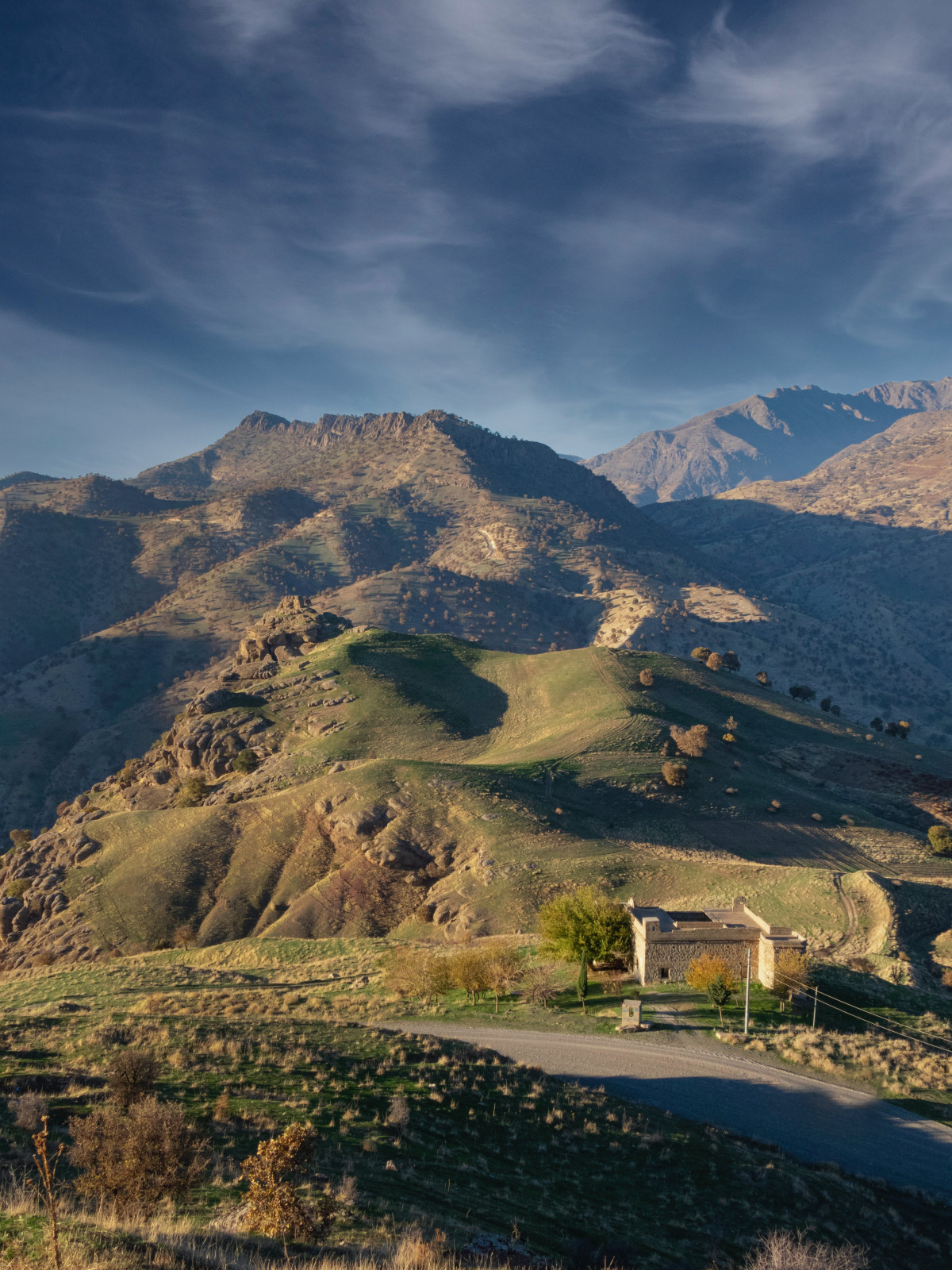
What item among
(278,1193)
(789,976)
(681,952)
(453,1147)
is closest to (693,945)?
(681,952)

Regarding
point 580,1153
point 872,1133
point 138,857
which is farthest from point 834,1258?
point 138,857

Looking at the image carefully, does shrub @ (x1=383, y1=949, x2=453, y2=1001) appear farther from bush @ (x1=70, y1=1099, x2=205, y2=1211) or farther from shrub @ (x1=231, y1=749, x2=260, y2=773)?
shrub @ (x1=231, y1=749, x2=260, y2=773)

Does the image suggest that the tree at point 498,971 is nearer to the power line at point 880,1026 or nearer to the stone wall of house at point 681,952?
the stone wall of house at point 681,952

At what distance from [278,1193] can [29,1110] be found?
10606mm

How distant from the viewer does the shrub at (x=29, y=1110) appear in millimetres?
17547

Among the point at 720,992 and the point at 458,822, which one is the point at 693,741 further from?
the point at 720,992

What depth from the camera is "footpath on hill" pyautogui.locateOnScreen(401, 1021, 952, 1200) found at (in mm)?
26047

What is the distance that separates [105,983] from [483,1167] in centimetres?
3465

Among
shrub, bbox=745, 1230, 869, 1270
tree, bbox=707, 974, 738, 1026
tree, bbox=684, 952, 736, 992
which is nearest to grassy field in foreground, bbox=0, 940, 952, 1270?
shrub, bbox=745, 1230, 869, 1270

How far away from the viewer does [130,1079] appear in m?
18.8

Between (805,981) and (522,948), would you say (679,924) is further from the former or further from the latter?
(522,948)

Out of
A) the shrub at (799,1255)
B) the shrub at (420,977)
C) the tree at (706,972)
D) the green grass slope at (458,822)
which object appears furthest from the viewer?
the green grass slope at (458,822)

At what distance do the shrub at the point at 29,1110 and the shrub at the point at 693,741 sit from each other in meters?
77.6

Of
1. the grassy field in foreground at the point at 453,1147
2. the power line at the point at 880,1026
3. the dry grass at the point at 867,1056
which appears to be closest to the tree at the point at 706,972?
the power line at the point at 880,1026
